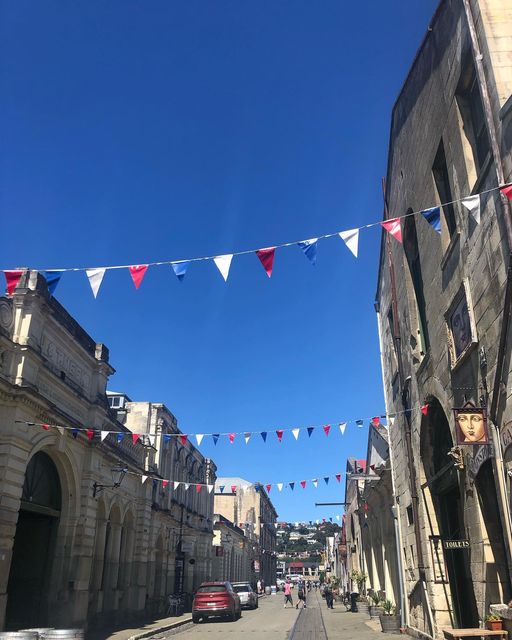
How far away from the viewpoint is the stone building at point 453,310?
775 cm

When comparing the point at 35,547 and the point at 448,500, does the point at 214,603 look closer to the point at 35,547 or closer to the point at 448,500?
the point at 35,547

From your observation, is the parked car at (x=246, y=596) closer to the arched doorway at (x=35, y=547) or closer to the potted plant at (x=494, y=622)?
the arched doorway at (x=35, y=547)

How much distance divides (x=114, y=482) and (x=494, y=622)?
1626cm

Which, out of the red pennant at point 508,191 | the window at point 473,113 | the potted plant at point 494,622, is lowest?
the potted plant at point 494,622

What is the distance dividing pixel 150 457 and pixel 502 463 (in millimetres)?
21749

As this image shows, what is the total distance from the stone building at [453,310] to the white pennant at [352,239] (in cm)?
178

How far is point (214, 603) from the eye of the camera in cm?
2317

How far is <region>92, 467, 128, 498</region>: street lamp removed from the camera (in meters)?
18.8

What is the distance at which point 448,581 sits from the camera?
11.9 metres

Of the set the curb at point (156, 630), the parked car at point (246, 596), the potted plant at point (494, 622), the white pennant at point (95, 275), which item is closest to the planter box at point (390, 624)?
the curb at point (156, 630)

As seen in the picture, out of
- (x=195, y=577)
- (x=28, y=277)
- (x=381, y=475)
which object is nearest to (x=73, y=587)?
(x=28, y=277)

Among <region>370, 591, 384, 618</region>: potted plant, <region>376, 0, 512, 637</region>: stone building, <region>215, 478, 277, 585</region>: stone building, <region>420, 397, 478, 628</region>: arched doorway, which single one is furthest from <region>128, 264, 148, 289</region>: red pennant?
<region>215, 478, 277, 585</region>: stone building

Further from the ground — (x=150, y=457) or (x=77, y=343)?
(x=77, y=343)

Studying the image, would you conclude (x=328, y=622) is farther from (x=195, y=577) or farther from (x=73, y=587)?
(x=195, y=577)
